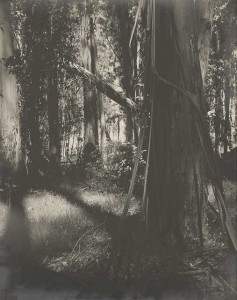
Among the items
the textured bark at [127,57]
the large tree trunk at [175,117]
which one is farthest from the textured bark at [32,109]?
the large tree trunk at [175,117]

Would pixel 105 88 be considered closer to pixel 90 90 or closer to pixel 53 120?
pixel 90 90

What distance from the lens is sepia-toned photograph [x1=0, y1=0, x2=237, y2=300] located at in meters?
3.91

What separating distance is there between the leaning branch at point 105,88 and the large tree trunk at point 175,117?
0.19 meters

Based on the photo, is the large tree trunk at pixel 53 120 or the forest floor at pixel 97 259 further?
the large tree trunk at pixel 53 120

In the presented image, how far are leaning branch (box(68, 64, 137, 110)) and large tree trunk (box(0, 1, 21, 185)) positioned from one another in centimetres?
52

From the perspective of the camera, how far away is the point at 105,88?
3.95 meters

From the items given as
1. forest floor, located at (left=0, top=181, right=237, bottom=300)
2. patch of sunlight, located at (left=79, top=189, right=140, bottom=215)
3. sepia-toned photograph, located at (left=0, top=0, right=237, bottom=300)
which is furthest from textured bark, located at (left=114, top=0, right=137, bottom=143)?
forest floor, located at (left=0, top=181, right=237, bottom=300)

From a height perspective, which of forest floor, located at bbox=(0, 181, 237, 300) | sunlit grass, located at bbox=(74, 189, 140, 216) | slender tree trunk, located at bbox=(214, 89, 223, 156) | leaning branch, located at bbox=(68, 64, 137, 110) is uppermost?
leaning branch, located at bbox=(68, 64, 137, 110)

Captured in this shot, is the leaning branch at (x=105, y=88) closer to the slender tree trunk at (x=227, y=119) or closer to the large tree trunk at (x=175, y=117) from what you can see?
the large tree trunk at (x=175, y=117)

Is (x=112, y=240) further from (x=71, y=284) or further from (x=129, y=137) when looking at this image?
(x=129, y=137)

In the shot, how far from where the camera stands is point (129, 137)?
156 inches

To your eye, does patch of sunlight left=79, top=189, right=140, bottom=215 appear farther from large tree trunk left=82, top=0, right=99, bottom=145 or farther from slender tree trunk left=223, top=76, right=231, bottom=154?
slender tree trunk left=223, top=76, right=231, bottom=154

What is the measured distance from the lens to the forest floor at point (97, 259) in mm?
3836

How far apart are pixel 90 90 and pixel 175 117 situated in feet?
2.27
